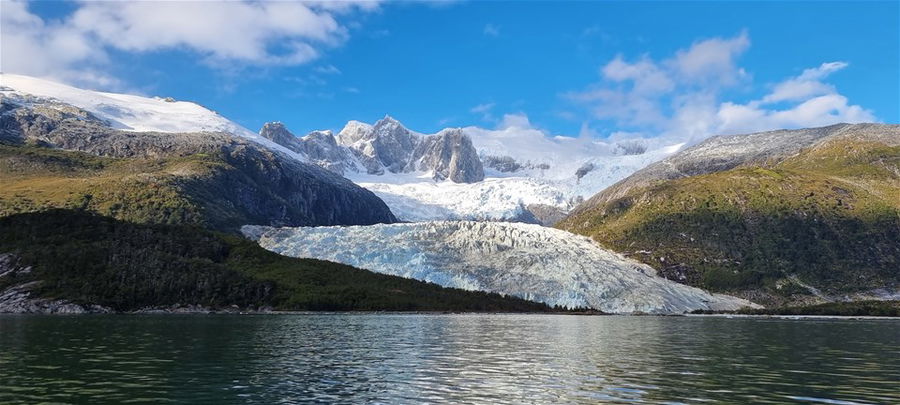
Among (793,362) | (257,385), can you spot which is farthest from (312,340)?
(793,362)

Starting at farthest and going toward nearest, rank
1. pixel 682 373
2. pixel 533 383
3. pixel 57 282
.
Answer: pixel 57 282, pixel 682 373, pixel 533 383

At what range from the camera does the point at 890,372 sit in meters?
61.8

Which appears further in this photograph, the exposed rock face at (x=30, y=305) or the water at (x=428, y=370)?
the exposed rock face at (x=30, y=305)

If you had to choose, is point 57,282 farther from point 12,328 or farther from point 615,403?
point 615,403

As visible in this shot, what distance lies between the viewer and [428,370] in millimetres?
60406

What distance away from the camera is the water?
46.5 metres

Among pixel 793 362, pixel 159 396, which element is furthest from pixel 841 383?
pixel 159 396

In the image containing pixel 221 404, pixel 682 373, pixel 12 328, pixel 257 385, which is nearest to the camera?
pixel 221 404

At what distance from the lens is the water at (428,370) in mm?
46469

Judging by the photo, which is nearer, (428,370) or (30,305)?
(428,370)

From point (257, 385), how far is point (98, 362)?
68.0ft

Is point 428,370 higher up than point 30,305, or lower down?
lower down

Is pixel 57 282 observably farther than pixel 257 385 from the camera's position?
Yes

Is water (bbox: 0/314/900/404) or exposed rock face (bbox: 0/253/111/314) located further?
exposed rock face (bbox: 0/253/111/314)
